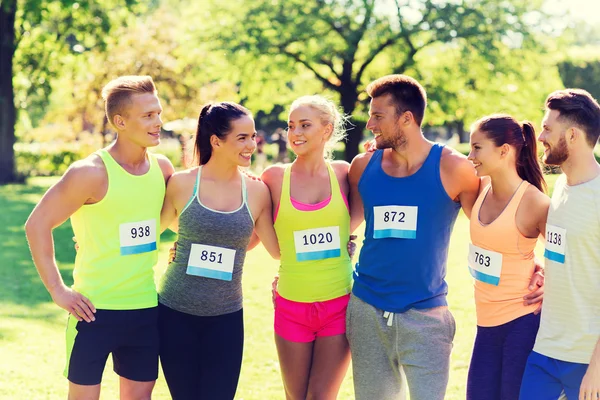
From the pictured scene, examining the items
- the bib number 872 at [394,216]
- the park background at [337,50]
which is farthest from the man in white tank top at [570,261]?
the park background at [337,50]

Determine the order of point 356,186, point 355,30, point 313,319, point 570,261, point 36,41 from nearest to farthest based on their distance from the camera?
point 570,261 → point 313,319 → point 356,186 → point 355,30 → point 36,41

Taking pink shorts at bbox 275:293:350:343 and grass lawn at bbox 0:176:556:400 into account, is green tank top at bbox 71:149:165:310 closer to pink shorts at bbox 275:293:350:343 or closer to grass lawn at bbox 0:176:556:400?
pink shorts at bbox 275:293:350:343

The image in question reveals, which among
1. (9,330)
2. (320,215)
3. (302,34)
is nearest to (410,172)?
(320,215)

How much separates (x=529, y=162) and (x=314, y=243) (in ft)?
3.76

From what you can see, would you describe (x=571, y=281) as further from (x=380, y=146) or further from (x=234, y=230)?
(x=234, y=230)

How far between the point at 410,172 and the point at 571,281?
0.97 metres

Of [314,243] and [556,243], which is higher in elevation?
[556,243]

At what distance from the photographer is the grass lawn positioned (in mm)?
5809

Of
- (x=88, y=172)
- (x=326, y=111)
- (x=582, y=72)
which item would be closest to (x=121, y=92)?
(x=88, y=172)

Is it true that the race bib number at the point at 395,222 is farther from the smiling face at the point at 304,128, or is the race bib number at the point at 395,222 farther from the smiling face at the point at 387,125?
the smiling face at the point at 304,128

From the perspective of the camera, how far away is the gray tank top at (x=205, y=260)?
365cm

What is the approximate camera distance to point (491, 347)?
3.46 m

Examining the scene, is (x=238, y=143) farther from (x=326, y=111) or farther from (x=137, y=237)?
(x=137, y=237)

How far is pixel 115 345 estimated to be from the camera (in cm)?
354
